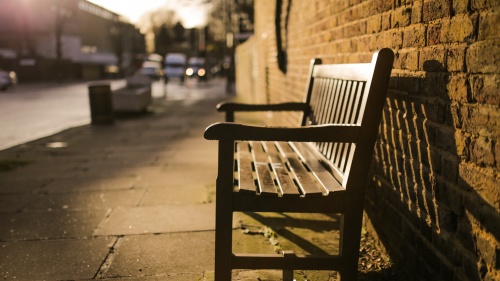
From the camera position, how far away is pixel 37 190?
4500 millimetres

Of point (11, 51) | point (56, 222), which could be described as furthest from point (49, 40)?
point (56, 222)

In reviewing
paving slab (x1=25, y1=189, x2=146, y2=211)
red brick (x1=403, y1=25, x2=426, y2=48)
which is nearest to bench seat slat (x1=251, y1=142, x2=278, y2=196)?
red brick (x1=403, y1=25, x2=426, y2=48)

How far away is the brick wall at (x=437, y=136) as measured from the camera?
1.64 m

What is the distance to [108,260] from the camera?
9.04ft

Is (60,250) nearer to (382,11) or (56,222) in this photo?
(56,222)

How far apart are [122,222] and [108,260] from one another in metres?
0.73

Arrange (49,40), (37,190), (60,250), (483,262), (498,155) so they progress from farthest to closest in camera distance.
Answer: (49,40) < (37,190) < (60,250) < (483,262) < (498,155)

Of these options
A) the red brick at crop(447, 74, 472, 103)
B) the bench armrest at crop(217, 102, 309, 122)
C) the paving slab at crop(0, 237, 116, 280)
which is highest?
the red brick at crop(447, 74, 472, 103)

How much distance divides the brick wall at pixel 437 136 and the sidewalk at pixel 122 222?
43 centimetres

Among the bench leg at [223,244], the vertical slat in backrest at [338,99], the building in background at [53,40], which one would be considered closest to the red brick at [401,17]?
the vertical slat in backrest at [338,99]

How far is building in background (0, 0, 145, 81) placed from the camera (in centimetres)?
4128

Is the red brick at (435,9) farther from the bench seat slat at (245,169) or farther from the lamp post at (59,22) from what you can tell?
the lamp post at (59,22)

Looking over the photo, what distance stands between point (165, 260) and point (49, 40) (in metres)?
55.9

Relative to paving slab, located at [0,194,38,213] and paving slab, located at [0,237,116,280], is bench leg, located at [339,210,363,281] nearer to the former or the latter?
paving slab, located at [0,237,116,280]
